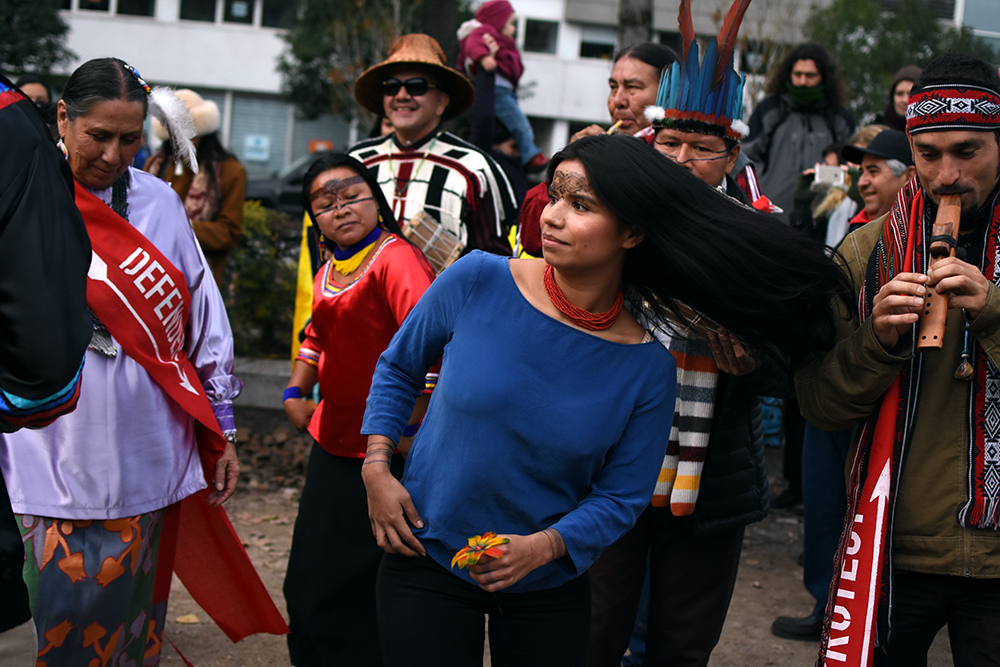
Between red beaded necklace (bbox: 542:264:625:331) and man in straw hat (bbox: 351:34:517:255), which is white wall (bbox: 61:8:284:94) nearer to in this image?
man in straw hat (bbox: 351:34:517:255)

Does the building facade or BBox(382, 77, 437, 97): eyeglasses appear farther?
the building facade

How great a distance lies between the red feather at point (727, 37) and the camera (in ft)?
9.32

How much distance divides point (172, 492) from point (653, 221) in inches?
70.4

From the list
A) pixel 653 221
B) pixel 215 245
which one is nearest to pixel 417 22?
pixel 215 245

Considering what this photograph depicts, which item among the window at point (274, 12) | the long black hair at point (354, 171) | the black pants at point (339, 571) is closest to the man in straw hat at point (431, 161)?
the long black hair at point (354, 171)

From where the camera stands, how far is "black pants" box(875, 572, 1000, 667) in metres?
2.54

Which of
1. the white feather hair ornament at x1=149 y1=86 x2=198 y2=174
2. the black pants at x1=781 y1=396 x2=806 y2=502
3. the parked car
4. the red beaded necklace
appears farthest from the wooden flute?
the parked car

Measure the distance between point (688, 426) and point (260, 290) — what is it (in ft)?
16.7

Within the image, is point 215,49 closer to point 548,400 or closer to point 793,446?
point 793,446

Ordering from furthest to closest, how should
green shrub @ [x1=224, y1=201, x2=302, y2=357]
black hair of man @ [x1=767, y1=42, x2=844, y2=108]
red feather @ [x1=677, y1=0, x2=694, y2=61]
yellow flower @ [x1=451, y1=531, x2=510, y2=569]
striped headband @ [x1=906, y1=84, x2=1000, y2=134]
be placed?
green shrub @ [x1=224, y1=201, x2=302, y2=357]
black hair of man @ [x1=767, y1=42, x2=844, y2=108]
red feather @ [x1=677, y1=0, x2=694, y2=61]
striped headband @ [x1=906, y1=84, x2=1000, y2=134]
yellow flower @ [x1=451, y1=531, x2=510, y2=569]

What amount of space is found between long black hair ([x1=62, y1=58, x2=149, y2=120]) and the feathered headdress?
1.70 metres

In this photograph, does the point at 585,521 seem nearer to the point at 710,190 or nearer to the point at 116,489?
the point at 710,190

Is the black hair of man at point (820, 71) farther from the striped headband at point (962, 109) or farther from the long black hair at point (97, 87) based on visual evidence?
the long black hair at point (97, 87)

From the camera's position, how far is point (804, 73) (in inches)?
249
